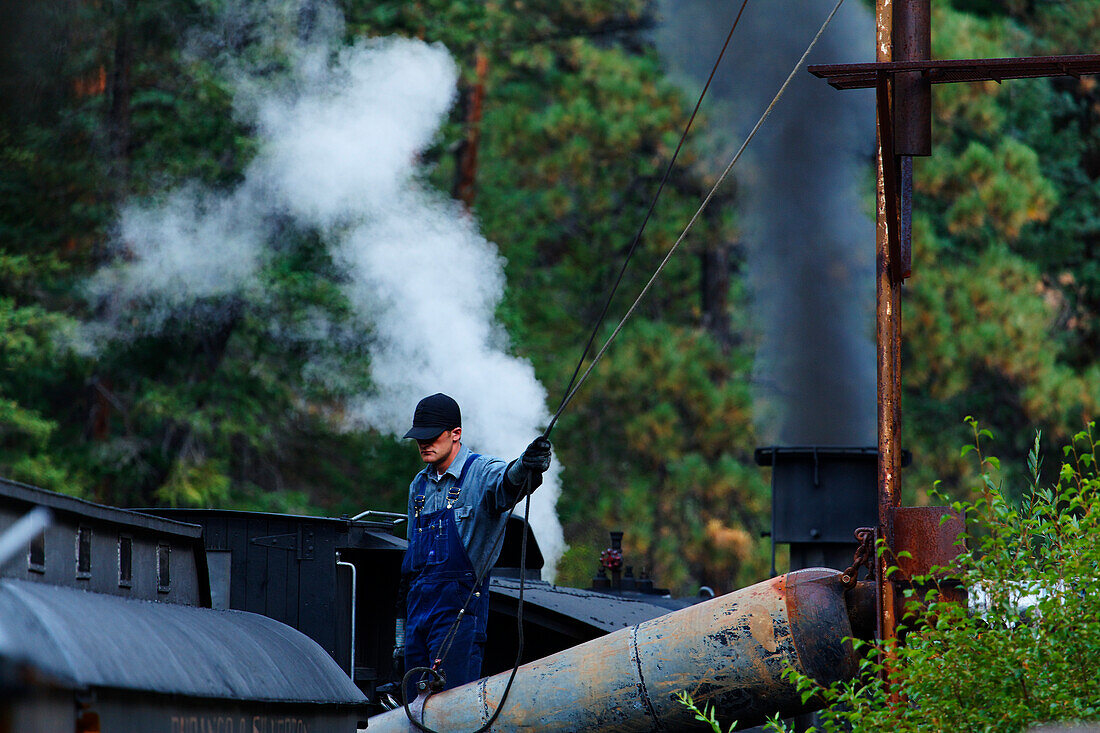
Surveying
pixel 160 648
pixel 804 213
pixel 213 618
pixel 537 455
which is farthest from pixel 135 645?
pixel 804 213

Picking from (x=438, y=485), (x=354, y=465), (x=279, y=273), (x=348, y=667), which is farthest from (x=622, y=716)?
(x=354, y=465)

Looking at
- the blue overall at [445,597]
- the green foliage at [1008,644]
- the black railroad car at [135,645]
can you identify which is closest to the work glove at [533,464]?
the blue overall at [445,597]

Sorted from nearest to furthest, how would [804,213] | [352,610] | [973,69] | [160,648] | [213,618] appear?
[160,648]
[213,618]
[973,69]
[352,610]
[804,213]

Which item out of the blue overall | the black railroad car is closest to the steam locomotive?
the black railroad car

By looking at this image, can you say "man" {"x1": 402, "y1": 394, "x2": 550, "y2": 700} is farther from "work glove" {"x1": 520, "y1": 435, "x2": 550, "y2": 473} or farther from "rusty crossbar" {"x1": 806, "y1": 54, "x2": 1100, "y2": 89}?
"rusty crossbar" {"x1": 806, "y1": 54, "x2": 1100, "y2": 89}

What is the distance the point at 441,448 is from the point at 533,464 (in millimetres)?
797

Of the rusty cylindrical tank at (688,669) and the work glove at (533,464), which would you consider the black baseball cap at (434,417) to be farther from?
the rusty cylindrical tank at (688,669)

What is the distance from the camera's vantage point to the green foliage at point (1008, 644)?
470 cm

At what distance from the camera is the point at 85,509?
5.01 meters

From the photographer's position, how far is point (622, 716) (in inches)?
246

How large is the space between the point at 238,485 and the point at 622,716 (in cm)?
1234

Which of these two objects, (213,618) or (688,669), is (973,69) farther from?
(213,618)

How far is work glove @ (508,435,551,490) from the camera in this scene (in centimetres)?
591

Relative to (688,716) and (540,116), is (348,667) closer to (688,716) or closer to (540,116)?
(688,716)
